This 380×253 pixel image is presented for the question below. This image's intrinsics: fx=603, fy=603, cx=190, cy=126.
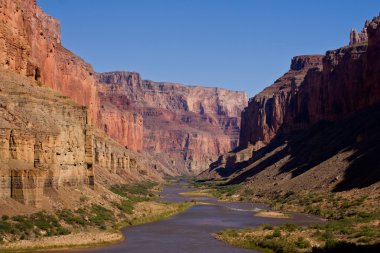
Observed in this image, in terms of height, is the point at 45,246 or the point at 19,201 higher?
the point at 19,201

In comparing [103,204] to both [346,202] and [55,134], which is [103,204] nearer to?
[55,134]

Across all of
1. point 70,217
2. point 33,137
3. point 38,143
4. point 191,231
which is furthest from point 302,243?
point 33,137

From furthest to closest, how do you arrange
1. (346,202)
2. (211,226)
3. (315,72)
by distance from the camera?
1. (315,72)
2. (346,202)
3. (211,226)

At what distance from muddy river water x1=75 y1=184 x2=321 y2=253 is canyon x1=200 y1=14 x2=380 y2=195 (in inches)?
635

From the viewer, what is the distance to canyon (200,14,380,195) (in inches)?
3696

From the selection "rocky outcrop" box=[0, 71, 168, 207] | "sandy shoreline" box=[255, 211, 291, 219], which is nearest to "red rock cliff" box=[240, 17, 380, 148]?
"sandy shoreline" box=[255, 211, 291, 219]

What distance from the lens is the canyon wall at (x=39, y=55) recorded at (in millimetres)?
75625

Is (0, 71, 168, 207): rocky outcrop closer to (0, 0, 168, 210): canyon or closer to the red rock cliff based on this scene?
(0, 0, 168, 210): canyon

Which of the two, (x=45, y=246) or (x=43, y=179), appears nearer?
(x=45, y=246)

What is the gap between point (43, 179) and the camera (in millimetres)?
53719

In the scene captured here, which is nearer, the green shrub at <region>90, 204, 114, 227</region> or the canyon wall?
the green shrub at <region>90, 204, 114, 227</region>

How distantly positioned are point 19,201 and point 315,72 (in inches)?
4980

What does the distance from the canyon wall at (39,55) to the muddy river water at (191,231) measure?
66.5 ft

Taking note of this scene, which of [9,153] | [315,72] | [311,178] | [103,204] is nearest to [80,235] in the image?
[9,153]
